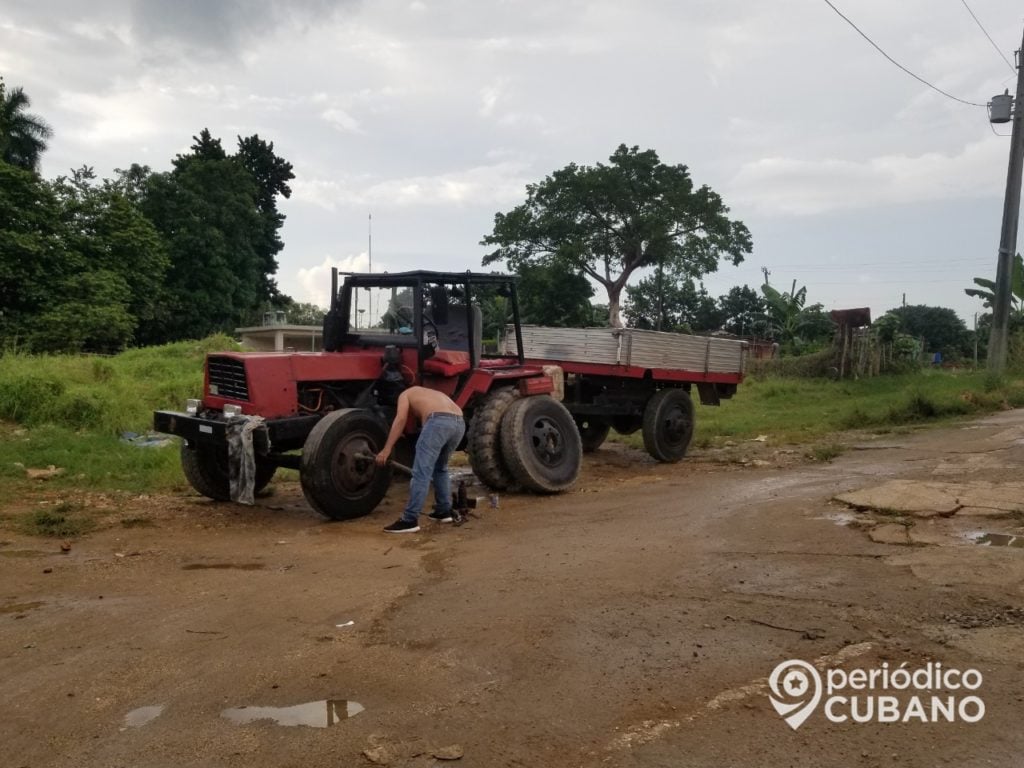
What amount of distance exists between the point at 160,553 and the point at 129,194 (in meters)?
35.8

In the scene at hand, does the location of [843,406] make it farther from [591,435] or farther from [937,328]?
[937,328]

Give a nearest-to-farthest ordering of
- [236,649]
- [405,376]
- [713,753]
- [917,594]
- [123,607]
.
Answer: [713,753] < [236,649] < [917,594] < [123,607] < [405,376]

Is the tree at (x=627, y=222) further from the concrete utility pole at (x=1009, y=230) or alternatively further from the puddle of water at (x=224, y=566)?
the puddle of water at (x=224, y=566)

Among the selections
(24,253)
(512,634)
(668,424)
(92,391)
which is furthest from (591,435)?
(24,253)

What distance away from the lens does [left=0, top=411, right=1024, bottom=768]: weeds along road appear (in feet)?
10.7

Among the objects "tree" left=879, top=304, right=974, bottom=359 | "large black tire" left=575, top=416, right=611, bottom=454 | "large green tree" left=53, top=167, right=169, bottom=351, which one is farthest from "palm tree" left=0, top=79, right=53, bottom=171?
"tree" left=879, top=304, right=974, bottom=359

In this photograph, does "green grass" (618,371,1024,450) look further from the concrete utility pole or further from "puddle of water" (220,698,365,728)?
"puddle of water" (220,698,365,728)

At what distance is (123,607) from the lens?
510 cm

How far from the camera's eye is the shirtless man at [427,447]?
7305mm

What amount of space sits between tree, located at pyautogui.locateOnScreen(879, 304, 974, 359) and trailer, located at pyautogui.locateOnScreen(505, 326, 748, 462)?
47.0 m

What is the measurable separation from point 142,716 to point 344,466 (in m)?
4.12

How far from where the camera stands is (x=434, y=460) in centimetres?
746

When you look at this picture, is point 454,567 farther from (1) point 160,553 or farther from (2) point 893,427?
(2) point 893,427

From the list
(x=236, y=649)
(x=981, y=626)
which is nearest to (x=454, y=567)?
(x=236, y=649)
